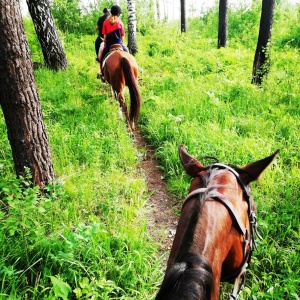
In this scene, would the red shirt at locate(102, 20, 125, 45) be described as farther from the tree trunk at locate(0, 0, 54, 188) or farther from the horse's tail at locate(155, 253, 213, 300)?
the horse's tail at locate(155, 253, 213, 300)

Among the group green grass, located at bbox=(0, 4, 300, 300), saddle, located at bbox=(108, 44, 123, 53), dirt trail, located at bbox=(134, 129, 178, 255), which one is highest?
saddle, located at bbox=(108, 44, 123, 53)

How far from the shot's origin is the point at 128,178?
4348 millimetres

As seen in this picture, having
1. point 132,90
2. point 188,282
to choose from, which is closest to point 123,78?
point 132,90

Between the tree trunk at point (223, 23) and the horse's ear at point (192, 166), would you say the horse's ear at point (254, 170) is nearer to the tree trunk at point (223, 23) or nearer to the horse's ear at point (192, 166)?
the horse's ear at point (192, 166)

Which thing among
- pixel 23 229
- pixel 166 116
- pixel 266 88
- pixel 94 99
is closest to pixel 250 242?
pixel 23 229

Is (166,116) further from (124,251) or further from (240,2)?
(240,2)

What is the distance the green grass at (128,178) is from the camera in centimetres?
270

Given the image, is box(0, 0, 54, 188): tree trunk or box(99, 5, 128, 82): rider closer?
box(0, 0, 54, 188): tree trunk

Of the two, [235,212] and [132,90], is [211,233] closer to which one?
[235,212]

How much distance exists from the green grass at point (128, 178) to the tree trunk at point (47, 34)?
1.67 ft

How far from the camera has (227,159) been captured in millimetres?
4438

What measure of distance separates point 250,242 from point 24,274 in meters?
1.95

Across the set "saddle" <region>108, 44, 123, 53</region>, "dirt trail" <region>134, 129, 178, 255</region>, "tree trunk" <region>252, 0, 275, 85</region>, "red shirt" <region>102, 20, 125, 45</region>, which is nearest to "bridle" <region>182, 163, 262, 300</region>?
"dirt trail" <region>134, 129, 178, 255</region>

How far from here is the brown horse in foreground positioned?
5996 millimetres
